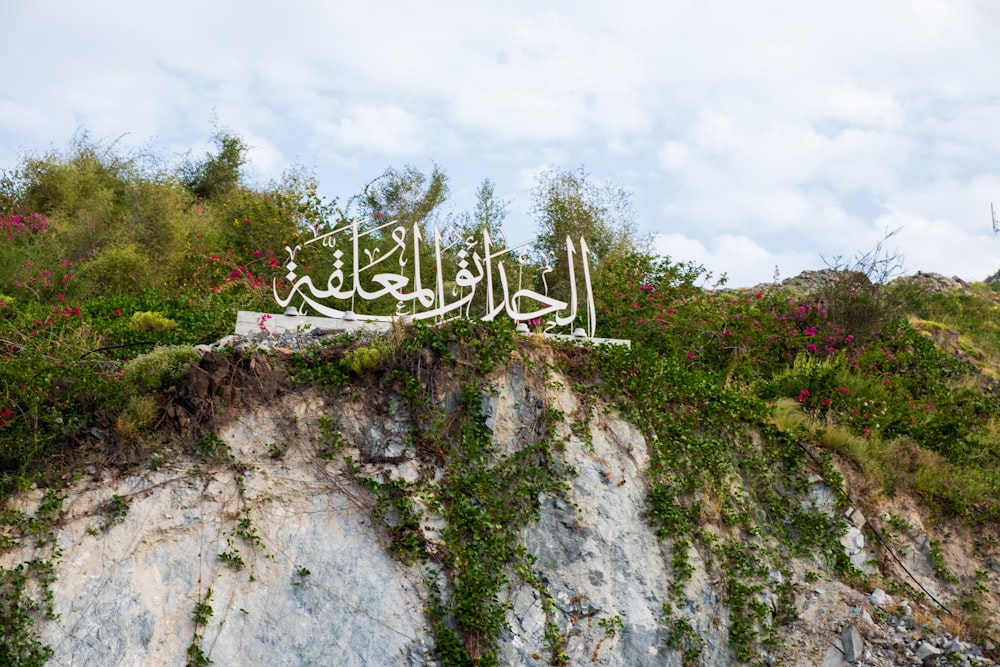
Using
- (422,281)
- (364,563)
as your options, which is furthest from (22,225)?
(364,563)

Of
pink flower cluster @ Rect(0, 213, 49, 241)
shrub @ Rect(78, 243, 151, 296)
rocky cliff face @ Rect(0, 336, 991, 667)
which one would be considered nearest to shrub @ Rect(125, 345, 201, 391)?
rocky cliff face @ Rect(0, 336, 991, 667)

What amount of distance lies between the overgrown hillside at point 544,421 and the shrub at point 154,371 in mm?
26

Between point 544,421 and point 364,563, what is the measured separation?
2.86 m

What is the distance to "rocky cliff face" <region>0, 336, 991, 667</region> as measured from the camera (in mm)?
9125

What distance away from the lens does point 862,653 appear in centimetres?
1073

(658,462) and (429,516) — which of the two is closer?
(429,516)

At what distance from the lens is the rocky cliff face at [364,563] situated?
912 centimetres

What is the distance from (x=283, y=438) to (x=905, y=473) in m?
8.70

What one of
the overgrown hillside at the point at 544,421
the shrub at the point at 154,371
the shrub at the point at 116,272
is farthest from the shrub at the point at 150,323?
the shrub at the point at 154,371

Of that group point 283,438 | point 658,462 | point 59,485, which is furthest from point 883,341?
point 59,485

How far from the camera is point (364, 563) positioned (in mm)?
9820

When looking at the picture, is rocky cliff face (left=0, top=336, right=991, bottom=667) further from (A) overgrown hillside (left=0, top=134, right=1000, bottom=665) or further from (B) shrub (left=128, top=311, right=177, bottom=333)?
(B) shrub (left=128, top=311, right=177, bottom=333)

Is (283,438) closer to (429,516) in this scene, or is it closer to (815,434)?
(429,516)

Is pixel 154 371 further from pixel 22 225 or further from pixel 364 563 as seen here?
pixel 22 225
